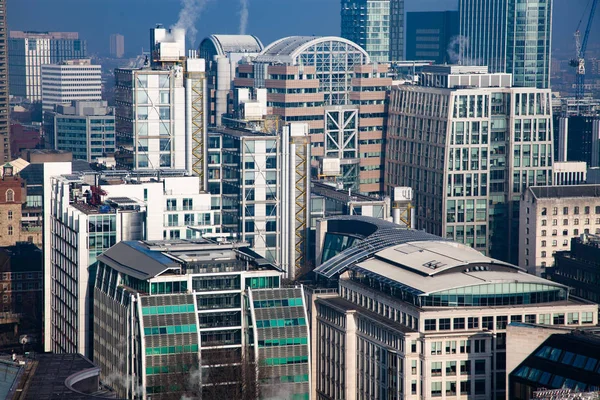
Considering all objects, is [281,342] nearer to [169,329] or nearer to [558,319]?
[169,329]

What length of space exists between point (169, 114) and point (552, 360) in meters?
78.8

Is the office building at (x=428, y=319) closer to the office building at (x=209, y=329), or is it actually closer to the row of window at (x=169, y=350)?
the office building at (x=209, y=329)

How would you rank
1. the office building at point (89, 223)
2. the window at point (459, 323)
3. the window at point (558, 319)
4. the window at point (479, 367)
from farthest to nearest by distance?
the office building at point (89, 223)
the window at point (558, 319)
the window at point (479, 367)
the window at point (459, 323)

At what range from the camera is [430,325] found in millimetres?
139250

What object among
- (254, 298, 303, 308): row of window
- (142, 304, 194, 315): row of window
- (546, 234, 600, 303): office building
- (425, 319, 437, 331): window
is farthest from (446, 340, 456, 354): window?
(546, 234, 600, 303): office building

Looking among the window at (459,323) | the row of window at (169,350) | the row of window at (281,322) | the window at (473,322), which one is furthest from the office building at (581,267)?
the row of window at (169,350)

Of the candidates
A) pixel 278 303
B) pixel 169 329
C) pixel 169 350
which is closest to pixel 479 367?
pixel 278 303

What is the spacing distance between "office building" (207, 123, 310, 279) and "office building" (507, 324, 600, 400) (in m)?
60.6

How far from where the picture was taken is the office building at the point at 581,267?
180 meters

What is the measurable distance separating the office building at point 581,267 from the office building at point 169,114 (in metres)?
45.2

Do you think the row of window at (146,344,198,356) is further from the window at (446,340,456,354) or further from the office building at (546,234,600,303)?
the office building at (546,234,600,303)

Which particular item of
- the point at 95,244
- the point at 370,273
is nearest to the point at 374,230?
the point at 370,273

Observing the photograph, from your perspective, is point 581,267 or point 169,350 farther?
point 581,267

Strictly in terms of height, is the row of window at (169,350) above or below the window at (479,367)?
above
